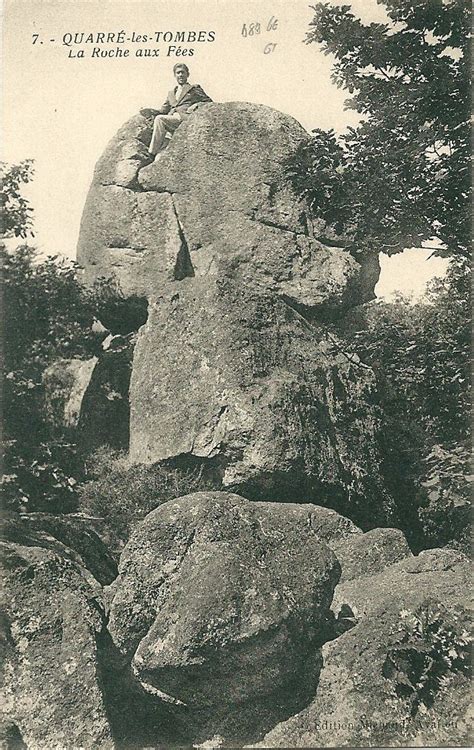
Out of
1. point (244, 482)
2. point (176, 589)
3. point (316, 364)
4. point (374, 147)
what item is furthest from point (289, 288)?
point (176, 589)

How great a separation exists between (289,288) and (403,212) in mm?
2607

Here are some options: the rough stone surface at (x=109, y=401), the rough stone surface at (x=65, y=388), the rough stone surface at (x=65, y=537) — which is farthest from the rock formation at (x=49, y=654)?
the rough stone surface at (x=65, y=388)

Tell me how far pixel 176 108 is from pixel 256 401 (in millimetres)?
7056

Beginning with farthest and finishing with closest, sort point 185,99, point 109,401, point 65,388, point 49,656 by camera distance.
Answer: point 185,99
point 65,388
point 109,401
point 49,656

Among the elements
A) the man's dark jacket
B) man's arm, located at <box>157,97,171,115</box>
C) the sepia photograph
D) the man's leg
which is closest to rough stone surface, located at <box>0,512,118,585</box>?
the sepia photograph

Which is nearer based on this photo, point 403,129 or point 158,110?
point 403,129

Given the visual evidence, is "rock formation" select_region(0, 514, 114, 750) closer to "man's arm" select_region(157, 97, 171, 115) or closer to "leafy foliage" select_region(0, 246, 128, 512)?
"leafy foliage" select_region(0, 246, 128, 512)

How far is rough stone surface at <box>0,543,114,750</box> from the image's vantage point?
749 centimetres

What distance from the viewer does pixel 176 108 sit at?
14.7 metres

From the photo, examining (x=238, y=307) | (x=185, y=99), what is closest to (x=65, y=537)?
(x=238, y=307)

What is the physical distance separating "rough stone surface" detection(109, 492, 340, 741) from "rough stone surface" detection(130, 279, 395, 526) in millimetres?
1539

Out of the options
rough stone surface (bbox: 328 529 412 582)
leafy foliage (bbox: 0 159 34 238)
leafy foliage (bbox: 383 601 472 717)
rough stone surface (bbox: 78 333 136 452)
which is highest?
leafy foliage (bbox: 0 159 34 238)

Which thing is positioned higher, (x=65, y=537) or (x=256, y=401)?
(x=256, y=401)

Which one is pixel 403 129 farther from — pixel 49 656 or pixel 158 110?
pixel 49 656
